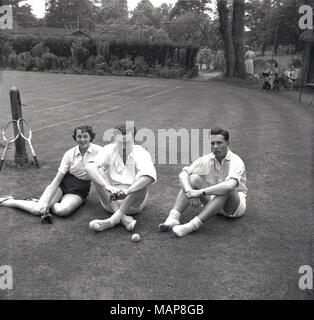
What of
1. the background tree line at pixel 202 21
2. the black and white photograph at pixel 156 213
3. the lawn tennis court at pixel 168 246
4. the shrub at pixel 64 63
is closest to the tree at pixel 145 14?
the background tree line at pixel 202 21

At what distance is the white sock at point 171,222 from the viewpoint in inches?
185

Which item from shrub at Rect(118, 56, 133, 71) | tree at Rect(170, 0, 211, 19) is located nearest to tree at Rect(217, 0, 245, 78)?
shrub at Rect(118, 56, 133, 71)

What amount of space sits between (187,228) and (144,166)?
2.81 feet

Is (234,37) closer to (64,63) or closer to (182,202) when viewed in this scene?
(64,63)

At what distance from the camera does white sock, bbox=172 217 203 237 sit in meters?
4.61

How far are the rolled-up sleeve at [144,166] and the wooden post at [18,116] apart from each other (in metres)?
3.00

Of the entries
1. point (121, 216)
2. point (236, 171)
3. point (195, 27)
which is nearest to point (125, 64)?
point (195, 27)

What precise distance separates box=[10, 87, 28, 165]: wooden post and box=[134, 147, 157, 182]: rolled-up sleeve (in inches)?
118

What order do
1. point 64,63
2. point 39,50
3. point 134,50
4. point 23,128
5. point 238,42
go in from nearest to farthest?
point 23,128
point 238,42
point 64,63
point 134,50
point 39,50

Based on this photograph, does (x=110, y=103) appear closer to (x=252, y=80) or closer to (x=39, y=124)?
(x=39, y=124)

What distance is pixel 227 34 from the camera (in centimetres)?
2609

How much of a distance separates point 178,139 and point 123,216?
5.11 meters

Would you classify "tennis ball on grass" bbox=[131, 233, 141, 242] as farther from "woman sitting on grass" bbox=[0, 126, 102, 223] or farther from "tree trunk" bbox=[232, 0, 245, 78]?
"tree trunk" bbox=[232, 0, 245, 78]
